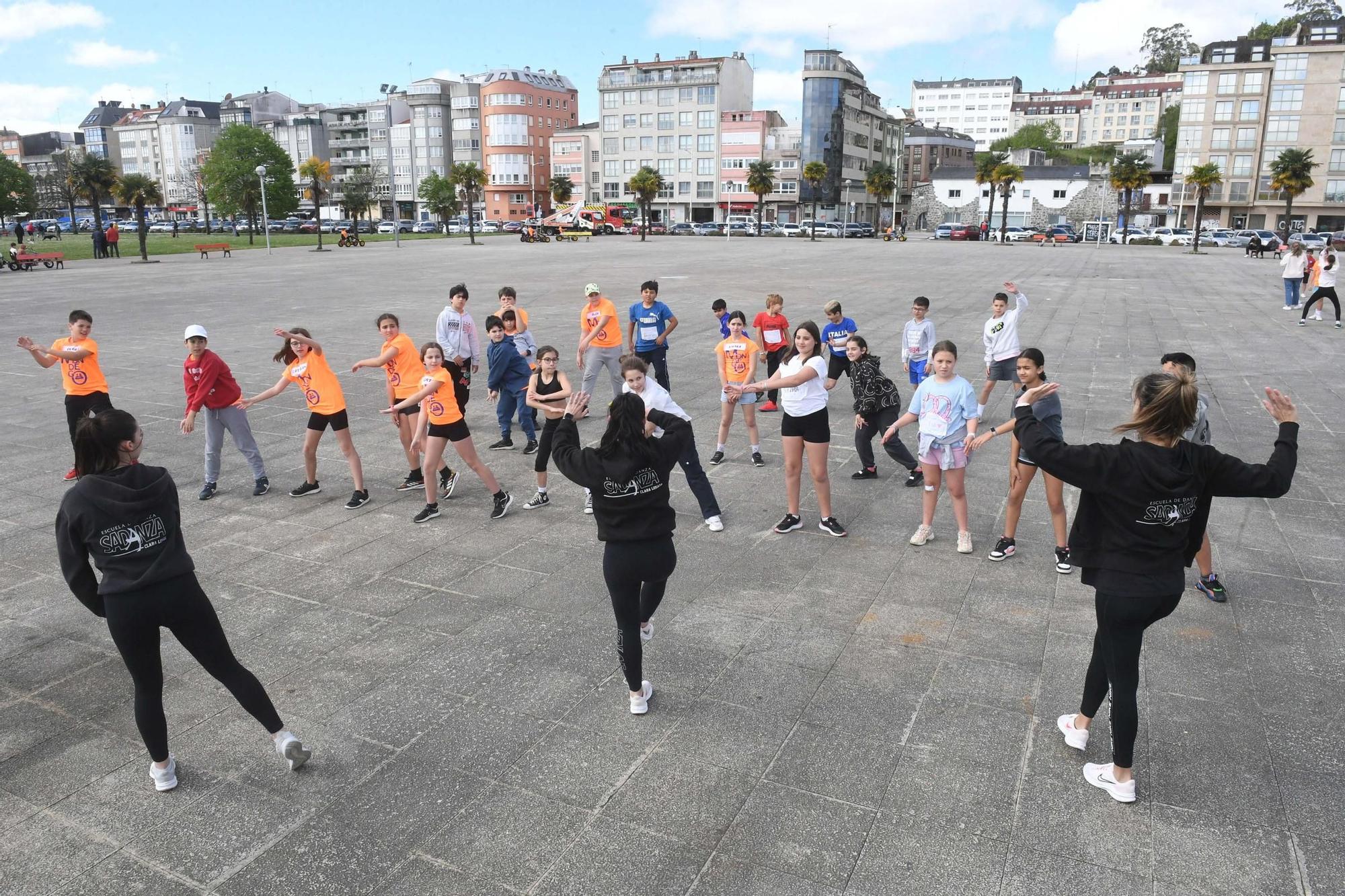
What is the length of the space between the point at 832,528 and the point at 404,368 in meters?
4.24

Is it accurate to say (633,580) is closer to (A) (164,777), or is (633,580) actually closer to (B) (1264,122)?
(A) (164,777)

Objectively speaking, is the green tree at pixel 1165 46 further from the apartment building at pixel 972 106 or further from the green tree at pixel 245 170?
the green tree at pixel 245 170

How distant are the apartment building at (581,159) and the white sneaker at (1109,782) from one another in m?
109

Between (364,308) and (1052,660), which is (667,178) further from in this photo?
(1052,660)

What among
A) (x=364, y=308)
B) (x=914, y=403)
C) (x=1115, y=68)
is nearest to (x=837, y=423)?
(x=914, y=403)

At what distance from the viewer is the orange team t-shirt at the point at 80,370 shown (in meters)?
8.66

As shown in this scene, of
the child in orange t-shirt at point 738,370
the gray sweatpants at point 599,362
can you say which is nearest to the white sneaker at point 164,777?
the child in orange t-shirt at point 738,370

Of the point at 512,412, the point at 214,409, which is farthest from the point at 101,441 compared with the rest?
the point at 512,412

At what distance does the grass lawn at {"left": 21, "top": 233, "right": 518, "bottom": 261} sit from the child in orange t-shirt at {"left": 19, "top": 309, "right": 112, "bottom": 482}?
155 ft

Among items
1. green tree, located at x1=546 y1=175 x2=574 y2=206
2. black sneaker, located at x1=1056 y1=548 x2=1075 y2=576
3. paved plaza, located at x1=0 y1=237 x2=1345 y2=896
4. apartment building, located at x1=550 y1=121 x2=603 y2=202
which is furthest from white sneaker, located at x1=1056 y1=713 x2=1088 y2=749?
apartment building, located at x1=550 y1=121 x2=603 y2=202

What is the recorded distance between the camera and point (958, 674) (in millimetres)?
5160

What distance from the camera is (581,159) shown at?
109 metres

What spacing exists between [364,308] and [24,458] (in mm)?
14446

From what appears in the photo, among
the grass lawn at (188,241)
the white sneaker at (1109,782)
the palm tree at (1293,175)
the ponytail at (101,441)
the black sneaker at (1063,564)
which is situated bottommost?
the white sneaker at (1109,782)
